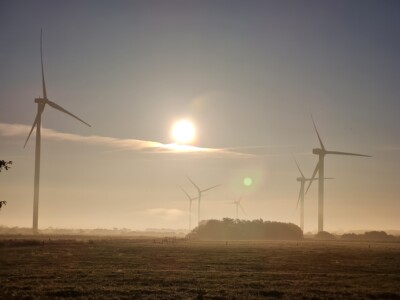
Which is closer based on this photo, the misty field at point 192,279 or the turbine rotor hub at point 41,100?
the misty field at point 192,279

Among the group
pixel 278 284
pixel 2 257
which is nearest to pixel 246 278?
pixel 278 284

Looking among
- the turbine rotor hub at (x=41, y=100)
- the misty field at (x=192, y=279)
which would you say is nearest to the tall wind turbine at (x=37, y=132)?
the turbine rotor hub at (x=41, y=100)

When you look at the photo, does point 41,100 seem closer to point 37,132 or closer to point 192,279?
point 37,132

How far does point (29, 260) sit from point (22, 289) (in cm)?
2720

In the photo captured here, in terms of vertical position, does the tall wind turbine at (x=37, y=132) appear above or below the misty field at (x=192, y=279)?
above

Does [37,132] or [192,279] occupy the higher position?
[37,132]

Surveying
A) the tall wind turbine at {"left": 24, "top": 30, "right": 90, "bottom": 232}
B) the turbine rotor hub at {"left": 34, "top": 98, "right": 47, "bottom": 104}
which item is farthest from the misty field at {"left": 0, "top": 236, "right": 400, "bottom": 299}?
the turbine rotor hub at {"left": 34, "top": 98, "right": 47, "bottom": 104}

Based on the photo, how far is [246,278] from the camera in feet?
159

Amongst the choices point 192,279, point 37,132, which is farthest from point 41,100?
point 192,279

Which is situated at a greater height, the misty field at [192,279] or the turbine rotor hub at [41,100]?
the turbine rotor hub at [41,100]

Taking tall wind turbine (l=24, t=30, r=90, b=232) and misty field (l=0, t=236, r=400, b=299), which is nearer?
misty field (l=0, t=236, r=400, b=299)

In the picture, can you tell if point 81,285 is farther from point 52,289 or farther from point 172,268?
point 172,268

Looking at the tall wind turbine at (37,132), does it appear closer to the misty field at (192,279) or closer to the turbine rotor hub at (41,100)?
the turbine rotor hub at (41,100)

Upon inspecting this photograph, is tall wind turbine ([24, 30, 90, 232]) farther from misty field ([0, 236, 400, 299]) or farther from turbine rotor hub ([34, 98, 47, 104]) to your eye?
misty field ([0, 236, 400, 299])
